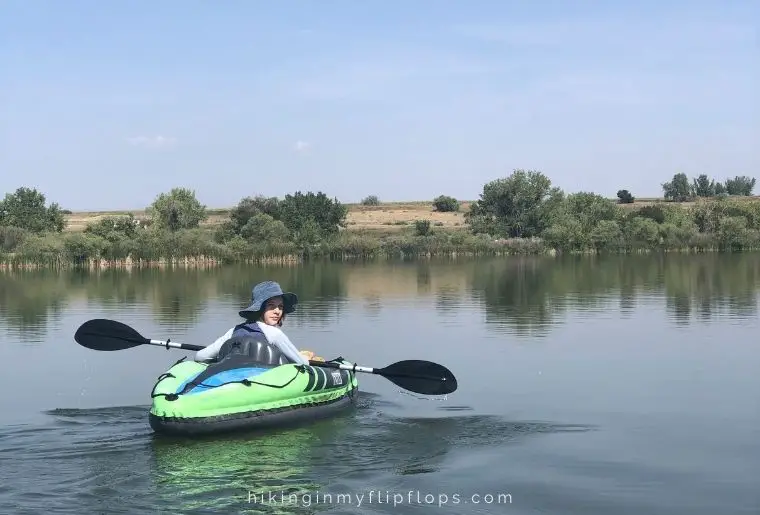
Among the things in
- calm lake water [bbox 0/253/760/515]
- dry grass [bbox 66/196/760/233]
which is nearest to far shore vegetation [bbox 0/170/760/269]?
dry grass [bbox 66/196/760/233]

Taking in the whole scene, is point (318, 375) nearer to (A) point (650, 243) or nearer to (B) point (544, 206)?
(A) point (650, 243)

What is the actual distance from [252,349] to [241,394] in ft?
2.60

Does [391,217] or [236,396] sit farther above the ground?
[391,217]

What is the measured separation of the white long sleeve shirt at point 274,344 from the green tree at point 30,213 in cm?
6350

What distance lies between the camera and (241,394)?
10.6 m

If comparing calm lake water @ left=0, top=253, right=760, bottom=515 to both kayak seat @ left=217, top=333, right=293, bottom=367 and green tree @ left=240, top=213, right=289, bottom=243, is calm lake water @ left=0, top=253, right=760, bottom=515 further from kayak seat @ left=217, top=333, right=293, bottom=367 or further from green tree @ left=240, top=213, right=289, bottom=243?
green tree @ left=240, top=213, right=289, bottom=243

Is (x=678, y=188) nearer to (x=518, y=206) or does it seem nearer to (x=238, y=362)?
(x=518, y=206)

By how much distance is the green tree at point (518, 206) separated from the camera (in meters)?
77.9

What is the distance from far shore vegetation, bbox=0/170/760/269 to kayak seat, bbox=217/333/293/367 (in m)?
43.7

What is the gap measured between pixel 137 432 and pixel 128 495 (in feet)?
7.99

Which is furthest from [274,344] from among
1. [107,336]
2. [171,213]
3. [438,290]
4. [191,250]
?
[171,213]

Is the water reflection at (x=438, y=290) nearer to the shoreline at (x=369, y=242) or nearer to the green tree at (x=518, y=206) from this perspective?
the shoreline at (x=369, y=242)

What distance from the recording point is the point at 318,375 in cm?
1177

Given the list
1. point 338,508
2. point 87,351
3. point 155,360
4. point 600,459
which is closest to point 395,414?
point 600,459
